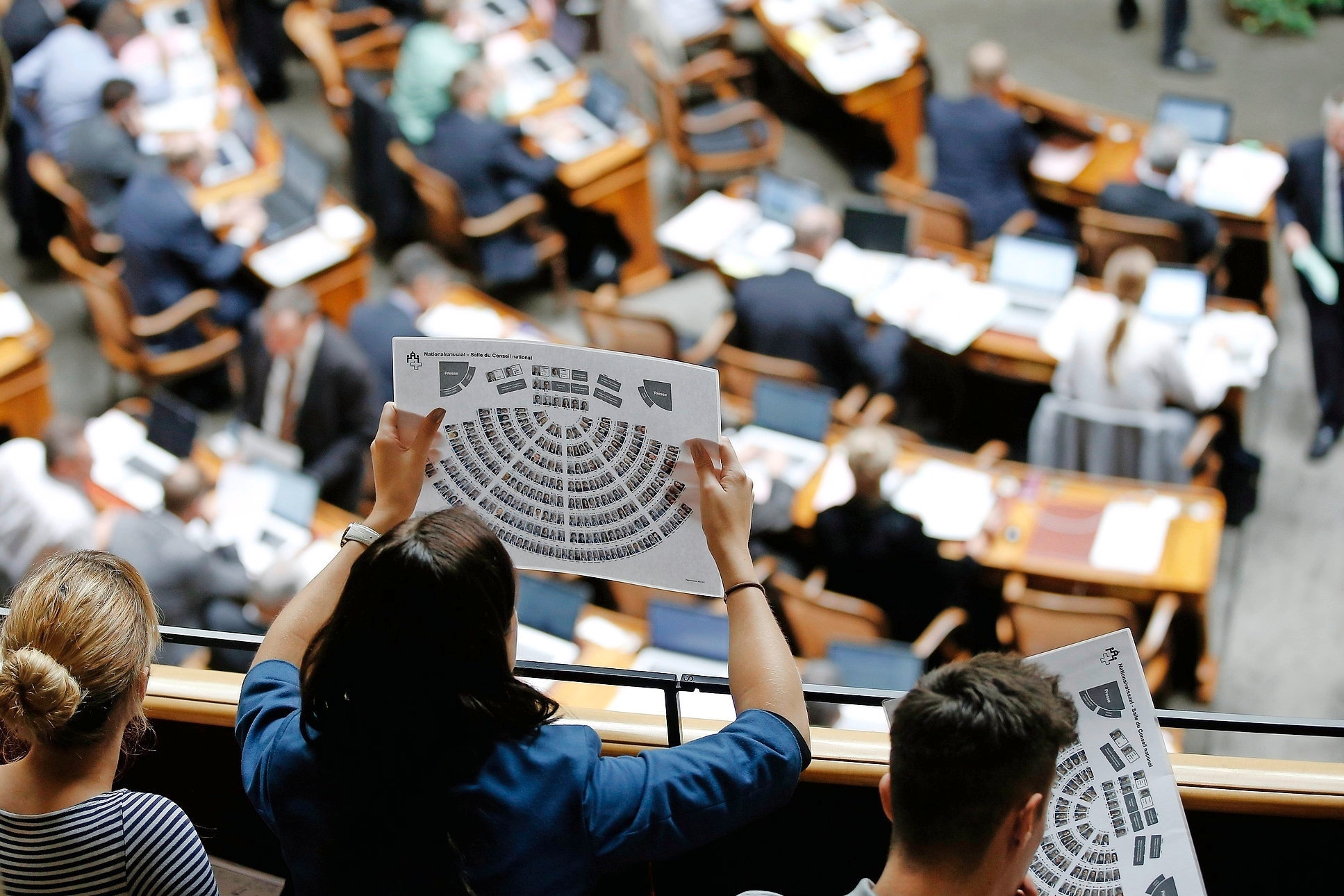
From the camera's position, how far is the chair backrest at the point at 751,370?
17.4ft

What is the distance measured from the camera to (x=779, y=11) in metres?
8.00

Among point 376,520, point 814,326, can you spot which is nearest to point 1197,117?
point 814,326

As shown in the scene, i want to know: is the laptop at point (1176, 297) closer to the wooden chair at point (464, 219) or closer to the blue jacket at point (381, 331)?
the wooden chair at point (464, 219)

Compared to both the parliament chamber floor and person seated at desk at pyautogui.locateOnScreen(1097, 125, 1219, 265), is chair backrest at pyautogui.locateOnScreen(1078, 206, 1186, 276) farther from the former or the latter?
the parliament chamber floor

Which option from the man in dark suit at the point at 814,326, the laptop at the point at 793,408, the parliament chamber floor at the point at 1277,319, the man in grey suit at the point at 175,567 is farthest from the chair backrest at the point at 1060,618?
the man in grey suit at the point at 175,567

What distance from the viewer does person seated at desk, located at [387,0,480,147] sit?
7.10m

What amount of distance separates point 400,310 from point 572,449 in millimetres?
4110

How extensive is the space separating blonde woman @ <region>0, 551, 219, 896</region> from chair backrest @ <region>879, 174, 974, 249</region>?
4952 mm

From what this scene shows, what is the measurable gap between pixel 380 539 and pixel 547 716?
0.25 meters

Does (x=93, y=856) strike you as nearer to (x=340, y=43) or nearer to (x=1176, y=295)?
(x=1176, y=295)

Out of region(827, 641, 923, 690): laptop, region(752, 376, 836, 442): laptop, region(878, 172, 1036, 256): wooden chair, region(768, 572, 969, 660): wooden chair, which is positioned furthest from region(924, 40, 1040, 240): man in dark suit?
region(827, 641, 923, 690): laptop

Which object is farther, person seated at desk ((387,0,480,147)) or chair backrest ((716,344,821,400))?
person seated at desk ((387,0,480,147))

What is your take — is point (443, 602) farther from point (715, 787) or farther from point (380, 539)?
point (715, 787)

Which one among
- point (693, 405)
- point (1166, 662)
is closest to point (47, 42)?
point (1166, 662)
